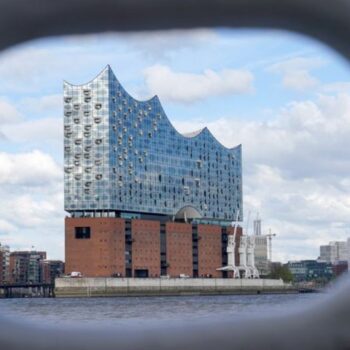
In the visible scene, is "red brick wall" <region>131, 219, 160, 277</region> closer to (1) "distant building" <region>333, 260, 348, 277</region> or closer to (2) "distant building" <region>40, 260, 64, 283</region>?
(2) "distant building" <region>40, 260, 64, 283</region>

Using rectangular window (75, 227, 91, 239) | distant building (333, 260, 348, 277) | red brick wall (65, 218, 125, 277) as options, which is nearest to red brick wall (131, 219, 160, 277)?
red brick wall (65, 218, 125, 277)

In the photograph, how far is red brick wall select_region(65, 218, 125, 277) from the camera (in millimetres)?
37062

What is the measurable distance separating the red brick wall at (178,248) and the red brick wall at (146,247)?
482 mm

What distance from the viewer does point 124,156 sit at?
39.2 metres

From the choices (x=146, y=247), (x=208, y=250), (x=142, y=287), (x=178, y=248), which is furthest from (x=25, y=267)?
(x=142, y=287)

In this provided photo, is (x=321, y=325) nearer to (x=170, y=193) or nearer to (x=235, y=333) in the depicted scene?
(x=235, y=333)

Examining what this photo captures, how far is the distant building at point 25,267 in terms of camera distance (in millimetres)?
51688

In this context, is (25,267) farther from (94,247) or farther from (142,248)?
(94,247)

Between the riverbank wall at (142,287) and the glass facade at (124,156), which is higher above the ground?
the glass facade at (124,156)

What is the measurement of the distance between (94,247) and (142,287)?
2668 millimetres

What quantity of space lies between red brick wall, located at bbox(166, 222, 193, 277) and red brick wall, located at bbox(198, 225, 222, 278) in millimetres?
528

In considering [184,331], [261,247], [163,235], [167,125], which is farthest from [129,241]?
[184,331]

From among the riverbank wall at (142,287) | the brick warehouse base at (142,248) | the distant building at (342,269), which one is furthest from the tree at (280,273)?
the distant building at (342,269)

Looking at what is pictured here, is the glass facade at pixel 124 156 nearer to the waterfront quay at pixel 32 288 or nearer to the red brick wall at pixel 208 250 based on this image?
the red brick wall at pixel 208 250
